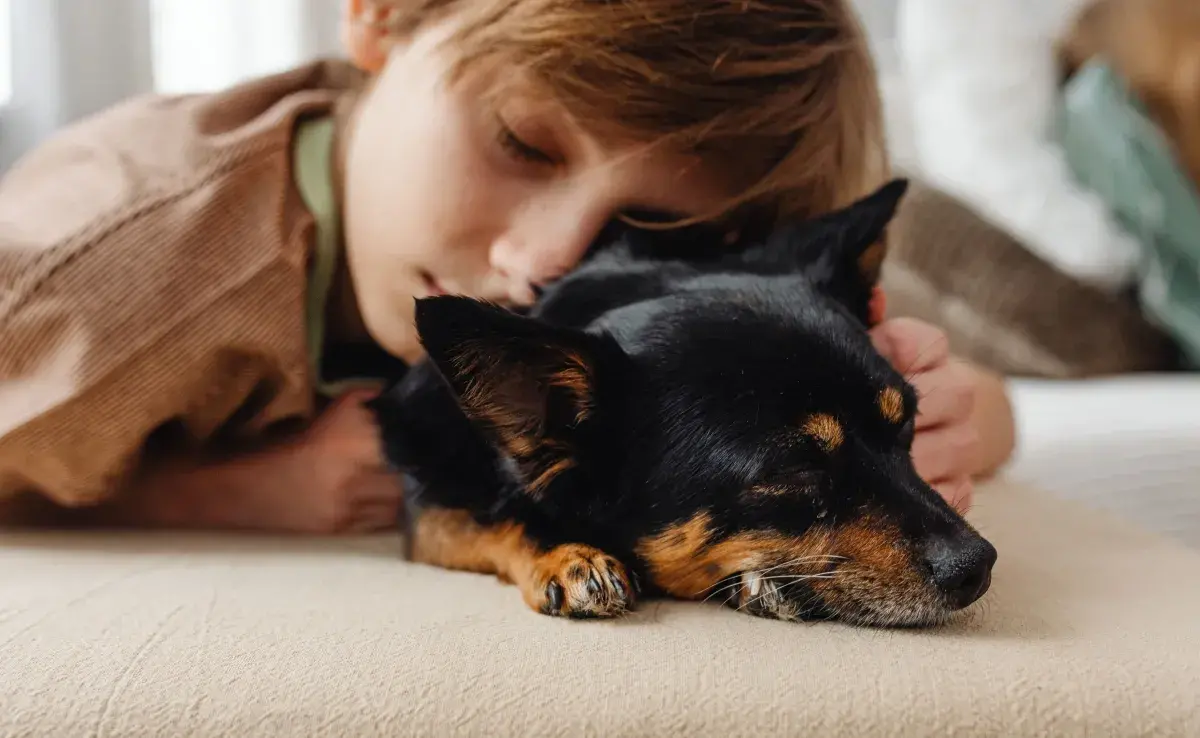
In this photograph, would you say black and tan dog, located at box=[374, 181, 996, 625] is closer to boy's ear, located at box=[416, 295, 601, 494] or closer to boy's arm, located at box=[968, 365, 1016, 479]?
boy's ear, located at box=[416, 295, 601, 494]

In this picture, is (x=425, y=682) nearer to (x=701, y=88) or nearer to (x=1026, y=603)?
(x=1026, y=603)

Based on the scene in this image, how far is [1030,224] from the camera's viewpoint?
94.0 inches

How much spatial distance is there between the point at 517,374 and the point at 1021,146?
2.01 m

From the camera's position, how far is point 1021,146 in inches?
96.9

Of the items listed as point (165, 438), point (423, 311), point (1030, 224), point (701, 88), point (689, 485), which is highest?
point (701, 88)

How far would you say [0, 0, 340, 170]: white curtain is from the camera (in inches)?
78.9

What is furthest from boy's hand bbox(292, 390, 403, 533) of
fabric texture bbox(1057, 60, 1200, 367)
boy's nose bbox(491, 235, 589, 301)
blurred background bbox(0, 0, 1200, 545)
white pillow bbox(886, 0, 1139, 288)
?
fabric texture bbox(1057, 60, 1200, 367)

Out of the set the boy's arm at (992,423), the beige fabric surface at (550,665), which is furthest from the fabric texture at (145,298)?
the boy's arm at (992,423)

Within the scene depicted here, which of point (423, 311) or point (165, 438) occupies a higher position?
point (423, 311)

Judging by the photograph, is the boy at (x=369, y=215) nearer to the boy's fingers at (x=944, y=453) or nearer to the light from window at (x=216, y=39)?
the boy's fingers at (x=944, y=453)

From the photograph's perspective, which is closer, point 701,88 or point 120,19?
point 701,88

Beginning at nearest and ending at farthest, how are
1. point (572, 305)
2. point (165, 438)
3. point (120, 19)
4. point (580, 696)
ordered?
point (580, 696) < point (572, 305) < point (165, 438) < point (120, 19)

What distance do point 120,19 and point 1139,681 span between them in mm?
2205

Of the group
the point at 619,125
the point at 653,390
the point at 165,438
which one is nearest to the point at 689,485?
the point at 653,390
